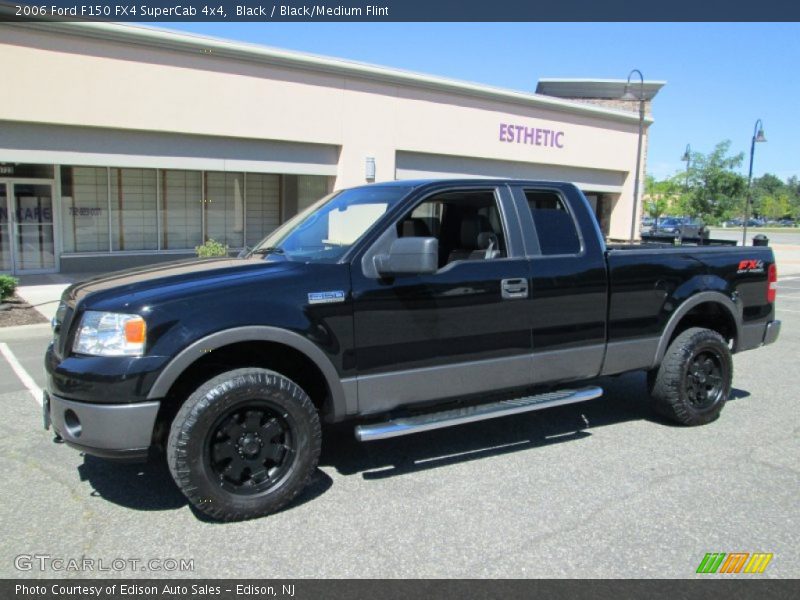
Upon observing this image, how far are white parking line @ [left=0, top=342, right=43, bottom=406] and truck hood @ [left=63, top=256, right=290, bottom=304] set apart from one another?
8.20ft

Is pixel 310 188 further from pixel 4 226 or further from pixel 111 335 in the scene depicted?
pixel 111 335

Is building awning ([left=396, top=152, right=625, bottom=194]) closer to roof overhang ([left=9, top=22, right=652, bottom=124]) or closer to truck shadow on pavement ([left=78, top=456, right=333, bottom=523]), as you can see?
roof overhang ([left=9, top=22, right=652, bottom=124])

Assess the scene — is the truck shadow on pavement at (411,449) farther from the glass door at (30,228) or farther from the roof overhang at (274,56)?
the glass door at (30,228)

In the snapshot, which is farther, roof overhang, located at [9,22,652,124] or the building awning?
the building awning

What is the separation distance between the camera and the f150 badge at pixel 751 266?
19.2ft

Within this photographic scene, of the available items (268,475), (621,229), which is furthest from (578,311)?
(621,229)

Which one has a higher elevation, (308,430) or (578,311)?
(578,311)

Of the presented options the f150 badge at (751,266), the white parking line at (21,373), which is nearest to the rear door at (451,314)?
the f150 badge at (751,266)

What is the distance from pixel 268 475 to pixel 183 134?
42.9 feet

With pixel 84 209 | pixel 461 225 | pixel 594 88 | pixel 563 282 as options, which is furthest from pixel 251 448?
pixel 594 88

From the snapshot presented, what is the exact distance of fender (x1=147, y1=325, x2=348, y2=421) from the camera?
3516mm

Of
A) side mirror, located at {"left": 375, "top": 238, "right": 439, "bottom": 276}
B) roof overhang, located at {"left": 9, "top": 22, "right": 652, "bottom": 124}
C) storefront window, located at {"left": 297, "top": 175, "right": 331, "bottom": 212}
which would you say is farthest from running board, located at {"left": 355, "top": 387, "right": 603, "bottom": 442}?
storefront window, located at {"left": 297, "top": 175, "right": 331, "bottom": 212}

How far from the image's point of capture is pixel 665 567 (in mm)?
3295

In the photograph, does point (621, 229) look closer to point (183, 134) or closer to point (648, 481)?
point (183, 134)
